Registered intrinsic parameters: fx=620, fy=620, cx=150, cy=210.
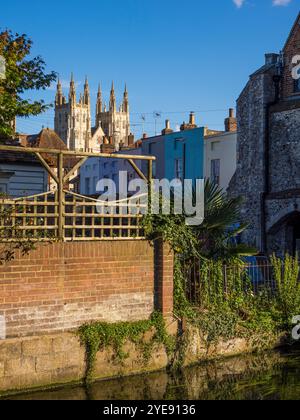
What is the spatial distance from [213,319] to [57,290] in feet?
12.3

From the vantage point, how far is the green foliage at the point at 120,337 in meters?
11.1

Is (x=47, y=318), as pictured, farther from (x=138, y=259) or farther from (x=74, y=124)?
(x=74, y=124)

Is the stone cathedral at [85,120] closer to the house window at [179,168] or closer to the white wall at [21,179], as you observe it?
the house window at [179,168]

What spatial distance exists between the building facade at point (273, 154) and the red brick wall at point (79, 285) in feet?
54.2

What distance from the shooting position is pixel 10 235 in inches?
414

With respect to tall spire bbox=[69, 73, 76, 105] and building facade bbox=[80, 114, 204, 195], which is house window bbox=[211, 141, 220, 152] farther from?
tall spire bbox=[69, 73, 76, 105]

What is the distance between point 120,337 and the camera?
37.7 feet

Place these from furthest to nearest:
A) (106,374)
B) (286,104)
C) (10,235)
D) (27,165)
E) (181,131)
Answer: (181,131) < (286,104) < (27,165) < (106,374) < (10,235)

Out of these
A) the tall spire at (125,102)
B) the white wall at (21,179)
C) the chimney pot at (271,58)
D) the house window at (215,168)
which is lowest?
the white wall at (21,179)

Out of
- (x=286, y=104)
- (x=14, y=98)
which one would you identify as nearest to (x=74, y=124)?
(x=286, y=104)

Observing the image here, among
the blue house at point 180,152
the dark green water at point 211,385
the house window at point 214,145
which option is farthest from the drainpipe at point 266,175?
the dark green water at point 211,385

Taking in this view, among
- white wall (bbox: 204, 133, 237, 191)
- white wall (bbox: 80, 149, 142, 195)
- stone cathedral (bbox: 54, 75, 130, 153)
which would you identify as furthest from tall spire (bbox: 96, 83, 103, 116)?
white wall (bbox: 204, 133, 237, 191)

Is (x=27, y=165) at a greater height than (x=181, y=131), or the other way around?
(x=181, y=131)

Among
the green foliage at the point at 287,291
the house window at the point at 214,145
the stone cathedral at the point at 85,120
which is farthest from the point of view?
the stone cathedral at the point at 85,120
